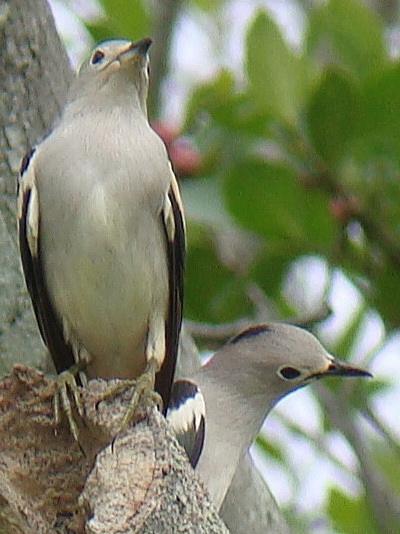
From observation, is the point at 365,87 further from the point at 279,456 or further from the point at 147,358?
the point at 279,456

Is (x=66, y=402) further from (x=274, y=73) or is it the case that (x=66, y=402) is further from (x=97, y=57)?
(x=274, y=73)

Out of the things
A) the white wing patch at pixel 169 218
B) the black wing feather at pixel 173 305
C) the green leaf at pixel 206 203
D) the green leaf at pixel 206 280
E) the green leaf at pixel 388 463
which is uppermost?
the white wing patch at pixel 169 218

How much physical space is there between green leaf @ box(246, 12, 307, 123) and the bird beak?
0.56 m

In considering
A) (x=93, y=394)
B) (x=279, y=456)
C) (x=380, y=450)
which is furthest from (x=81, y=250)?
(x=380, y=450)

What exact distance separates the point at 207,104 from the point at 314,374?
836 millimetres

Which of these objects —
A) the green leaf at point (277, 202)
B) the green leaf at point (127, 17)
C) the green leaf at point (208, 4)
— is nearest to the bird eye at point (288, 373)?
the green leaf at point (277, 202)

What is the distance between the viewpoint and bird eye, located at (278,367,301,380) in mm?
3713

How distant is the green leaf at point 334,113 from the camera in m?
3.83

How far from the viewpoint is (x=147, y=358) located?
3.34 meters

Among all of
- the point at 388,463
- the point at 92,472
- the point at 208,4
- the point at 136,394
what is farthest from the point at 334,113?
the point at 208,4

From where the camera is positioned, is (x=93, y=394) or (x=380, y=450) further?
(x=380, y=450)

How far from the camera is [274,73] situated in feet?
13.1

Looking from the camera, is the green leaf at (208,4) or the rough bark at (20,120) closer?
the rough bark at (20,120)

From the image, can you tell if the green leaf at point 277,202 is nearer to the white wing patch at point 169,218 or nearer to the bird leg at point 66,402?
the white wing patch at point 169,218
